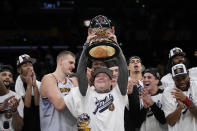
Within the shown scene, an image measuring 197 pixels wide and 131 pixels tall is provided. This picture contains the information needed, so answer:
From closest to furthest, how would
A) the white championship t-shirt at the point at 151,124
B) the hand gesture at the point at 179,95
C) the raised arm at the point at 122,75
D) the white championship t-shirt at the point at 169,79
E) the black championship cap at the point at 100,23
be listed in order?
the raised arm at the point at 122,75
the black championship cap at the point at 100,23
the hand gesture at the point at 179,95
the white championship t-shirt at the point at 151,124
the white championship t-shirt at the point at 169,79

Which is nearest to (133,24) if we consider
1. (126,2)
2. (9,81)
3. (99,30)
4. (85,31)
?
(126,2)

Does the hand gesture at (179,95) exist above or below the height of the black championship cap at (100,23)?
below

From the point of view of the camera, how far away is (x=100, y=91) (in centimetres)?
376

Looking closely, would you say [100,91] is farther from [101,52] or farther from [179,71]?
[179,71]

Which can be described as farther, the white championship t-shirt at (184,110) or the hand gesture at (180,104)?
the white championship t-shirt at (184,110)

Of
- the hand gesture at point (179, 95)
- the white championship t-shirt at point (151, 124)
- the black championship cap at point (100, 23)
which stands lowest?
the white championship t-shirt at point (151, 124)

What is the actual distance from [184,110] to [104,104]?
1.32 metres

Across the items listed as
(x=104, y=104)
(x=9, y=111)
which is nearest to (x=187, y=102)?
(x=104, y=104)

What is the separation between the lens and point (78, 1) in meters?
9.27

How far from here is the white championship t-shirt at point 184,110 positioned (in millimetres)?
4527

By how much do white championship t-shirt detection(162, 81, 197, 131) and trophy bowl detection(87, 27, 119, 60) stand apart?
1.24 m

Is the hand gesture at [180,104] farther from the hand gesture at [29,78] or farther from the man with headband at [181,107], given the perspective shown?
the hand gesture at [29,78]

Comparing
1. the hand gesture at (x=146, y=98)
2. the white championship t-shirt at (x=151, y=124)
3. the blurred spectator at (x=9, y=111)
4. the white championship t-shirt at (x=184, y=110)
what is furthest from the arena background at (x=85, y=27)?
the white championship t-shirt at (x=184, y=110)

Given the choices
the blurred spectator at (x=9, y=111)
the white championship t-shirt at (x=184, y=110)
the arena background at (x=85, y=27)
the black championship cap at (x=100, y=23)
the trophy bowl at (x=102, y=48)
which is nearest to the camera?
the trophy bowl at (x=102, y=48)
